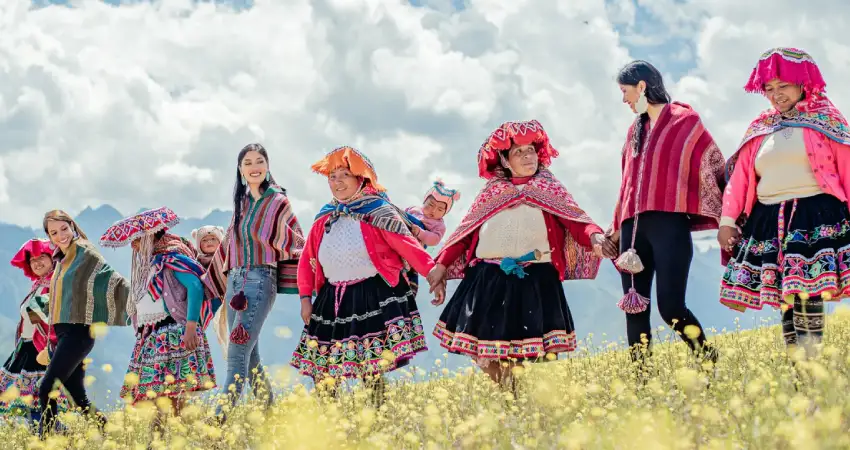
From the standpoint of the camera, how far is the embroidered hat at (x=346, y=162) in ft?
21.5

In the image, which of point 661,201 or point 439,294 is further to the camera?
point 439,294

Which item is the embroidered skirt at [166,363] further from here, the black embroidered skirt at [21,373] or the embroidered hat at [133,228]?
the black embroidered skirt at [21,373]

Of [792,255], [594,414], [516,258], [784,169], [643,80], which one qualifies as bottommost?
[594,414]

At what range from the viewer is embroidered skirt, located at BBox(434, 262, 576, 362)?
19.0 feet

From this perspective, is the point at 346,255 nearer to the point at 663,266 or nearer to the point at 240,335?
the point at 240,335

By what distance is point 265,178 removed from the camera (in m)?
7.34

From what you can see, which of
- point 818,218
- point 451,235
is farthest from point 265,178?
point 818,218

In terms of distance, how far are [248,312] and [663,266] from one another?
3.35m

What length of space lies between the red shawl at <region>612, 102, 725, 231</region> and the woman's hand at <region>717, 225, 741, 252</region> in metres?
0.19

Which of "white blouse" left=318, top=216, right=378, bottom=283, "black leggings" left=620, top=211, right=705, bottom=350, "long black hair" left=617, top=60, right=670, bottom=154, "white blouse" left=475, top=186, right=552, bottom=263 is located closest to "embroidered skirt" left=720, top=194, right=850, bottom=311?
"black leggings" left=620, top=211, right=705, bottom=350

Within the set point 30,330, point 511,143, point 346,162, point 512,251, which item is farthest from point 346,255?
point 30,330

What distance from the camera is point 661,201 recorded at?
5.68 meters

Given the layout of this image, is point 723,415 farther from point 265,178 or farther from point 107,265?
point 107,265

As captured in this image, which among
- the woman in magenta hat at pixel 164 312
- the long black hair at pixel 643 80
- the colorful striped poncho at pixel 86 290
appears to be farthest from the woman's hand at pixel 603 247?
the colorful striped poncho at pixel 86 290
